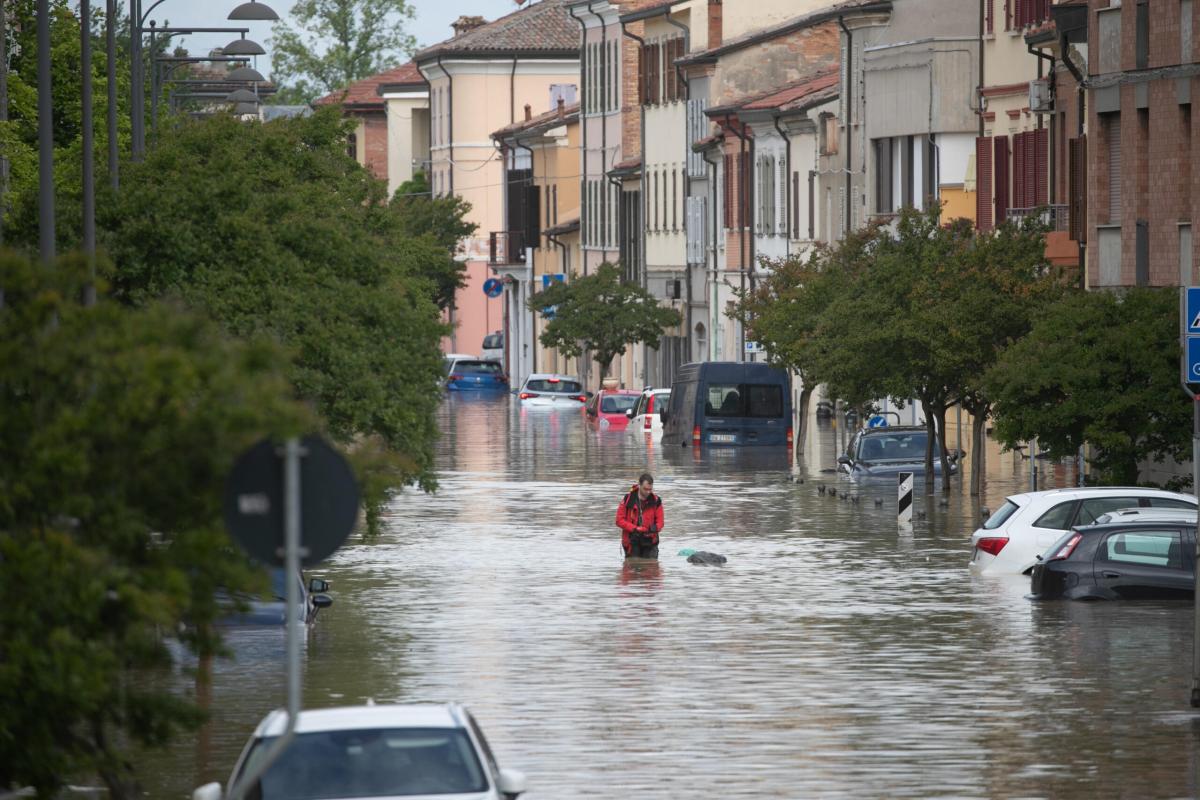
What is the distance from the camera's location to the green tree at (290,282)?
26.2 metres

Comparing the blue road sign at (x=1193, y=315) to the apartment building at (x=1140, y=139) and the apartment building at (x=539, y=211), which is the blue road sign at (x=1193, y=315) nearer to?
the apartment building at (x=1140, y=139)

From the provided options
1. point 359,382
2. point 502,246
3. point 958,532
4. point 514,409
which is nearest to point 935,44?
point 958,532

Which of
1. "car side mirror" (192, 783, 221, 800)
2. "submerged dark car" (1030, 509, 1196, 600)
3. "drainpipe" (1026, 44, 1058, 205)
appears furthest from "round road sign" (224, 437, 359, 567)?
"drainpipe" (1026, 44, 1058, 205)

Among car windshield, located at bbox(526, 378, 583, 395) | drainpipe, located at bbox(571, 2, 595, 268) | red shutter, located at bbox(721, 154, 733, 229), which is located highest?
drainpipe, located at bbox(571, 2, 595, 268)

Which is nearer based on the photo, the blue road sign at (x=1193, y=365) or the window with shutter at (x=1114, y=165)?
the blue road sign at (x=1193, y=365)

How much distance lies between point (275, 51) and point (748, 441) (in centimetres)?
10415

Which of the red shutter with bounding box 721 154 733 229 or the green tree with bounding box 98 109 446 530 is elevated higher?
the red shutter with bounding box 721 154 733 229

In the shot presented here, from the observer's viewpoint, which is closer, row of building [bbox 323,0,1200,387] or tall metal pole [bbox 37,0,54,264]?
tall metal pole [bbox 37,0,54,264]

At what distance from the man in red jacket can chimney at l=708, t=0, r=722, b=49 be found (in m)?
58.9

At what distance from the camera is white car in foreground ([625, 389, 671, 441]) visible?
74.2m

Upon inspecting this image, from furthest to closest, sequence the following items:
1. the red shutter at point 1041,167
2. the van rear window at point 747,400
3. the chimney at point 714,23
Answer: the chimney at point 714,23, the van rear window at point 747,400, the red shutter at point 1041,167

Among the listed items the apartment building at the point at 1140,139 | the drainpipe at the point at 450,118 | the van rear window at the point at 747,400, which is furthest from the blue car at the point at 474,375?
the apartment building at the point at 1140,139

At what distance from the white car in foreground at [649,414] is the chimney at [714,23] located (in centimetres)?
1856

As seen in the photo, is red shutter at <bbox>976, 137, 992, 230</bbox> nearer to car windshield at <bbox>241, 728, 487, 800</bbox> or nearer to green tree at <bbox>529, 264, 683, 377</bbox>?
green tree at <bbox>529, 264, 683, 377</bbox>
